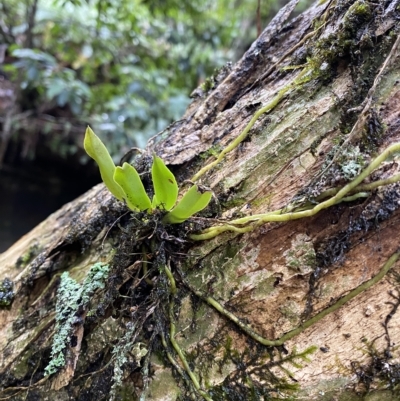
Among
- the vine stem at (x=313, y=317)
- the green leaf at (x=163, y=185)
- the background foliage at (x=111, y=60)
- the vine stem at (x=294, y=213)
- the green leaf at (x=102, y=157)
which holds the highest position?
the background foliage at (x=111, y=60)

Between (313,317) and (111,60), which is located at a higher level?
(111,60)

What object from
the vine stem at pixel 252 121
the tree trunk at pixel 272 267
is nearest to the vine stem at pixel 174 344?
the tree trunk at pixel 272 267

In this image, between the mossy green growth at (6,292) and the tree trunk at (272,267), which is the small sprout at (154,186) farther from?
the mossy green growth at (6,292)

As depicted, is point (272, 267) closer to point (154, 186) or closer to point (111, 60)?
point (154, 186)

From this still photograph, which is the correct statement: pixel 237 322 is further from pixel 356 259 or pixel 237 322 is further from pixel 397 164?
pixel 397 164

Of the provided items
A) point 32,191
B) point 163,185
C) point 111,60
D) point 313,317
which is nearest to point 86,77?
point 111,60

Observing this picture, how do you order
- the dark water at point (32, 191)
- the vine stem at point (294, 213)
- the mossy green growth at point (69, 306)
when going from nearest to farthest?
the vine stem at point (294, 213) → the mossy green growth at point (69, 306) → the dark water at point (32, 191)
